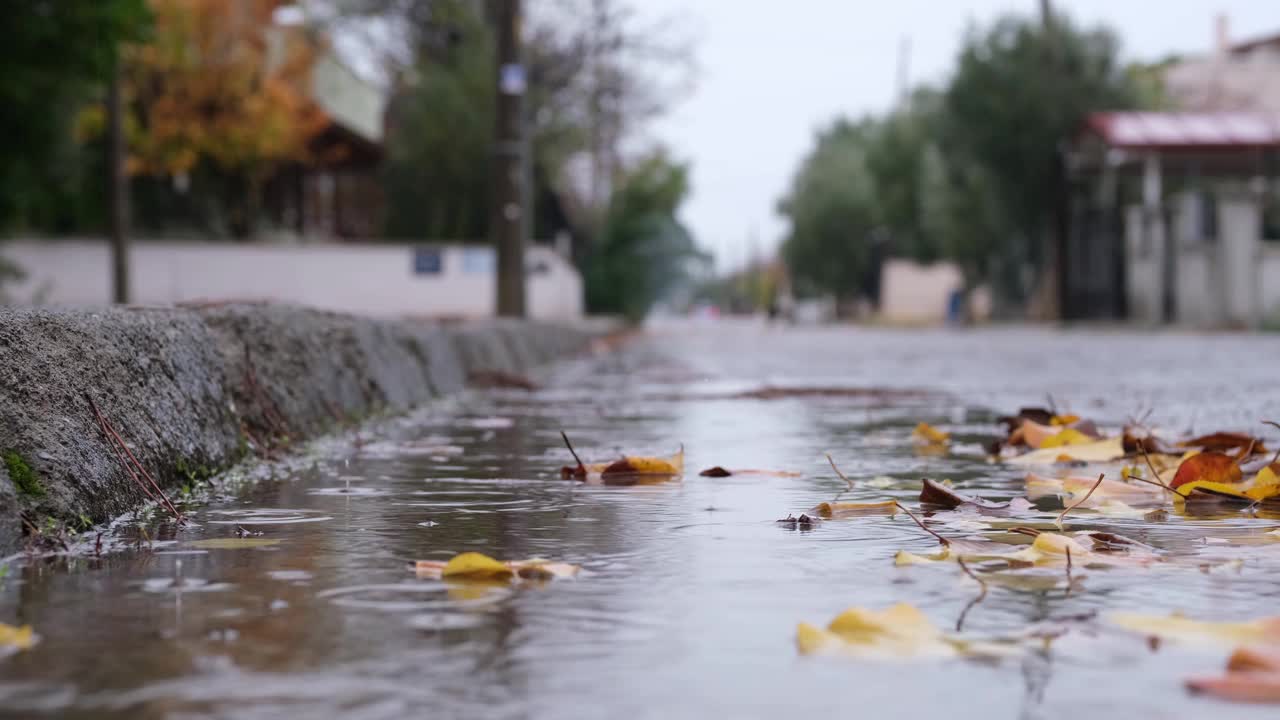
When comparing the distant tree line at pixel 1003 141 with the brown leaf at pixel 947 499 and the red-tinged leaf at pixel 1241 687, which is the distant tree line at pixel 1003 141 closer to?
the brown leaf at pixel 947 499

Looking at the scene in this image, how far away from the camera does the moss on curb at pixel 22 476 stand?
3.08 metres

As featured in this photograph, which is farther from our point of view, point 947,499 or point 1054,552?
point 947,499

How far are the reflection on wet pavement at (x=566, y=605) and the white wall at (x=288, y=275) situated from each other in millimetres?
29682

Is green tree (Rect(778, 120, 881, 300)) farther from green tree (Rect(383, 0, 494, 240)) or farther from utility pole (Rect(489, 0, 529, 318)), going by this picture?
utility pole (Rect(489, 0, 529, 318))

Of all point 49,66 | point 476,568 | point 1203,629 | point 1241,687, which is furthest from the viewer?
point 49,66

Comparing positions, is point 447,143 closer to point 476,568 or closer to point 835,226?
point 476,568

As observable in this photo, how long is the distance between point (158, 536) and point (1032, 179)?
4198cm

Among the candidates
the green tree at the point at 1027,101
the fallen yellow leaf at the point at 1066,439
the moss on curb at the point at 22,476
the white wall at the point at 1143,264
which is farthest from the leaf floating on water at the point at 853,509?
the green tree at the point at 1027,101

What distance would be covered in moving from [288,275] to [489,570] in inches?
1294

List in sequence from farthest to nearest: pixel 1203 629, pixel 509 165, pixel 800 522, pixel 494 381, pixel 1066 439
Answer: pixel 509 165
pixel 494 381
pixel 1066 439
pixel 800 522
pixel 1203 629

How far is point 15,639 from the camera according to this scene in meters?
2.23

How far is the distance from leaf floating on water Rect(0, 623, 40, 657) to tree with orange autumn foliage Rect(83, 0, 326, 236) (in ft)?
103

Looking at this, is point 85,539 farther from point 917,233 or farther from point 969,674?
point 917,233

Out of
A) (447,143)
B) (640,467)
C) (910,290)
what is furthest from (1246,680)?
(910,290)
